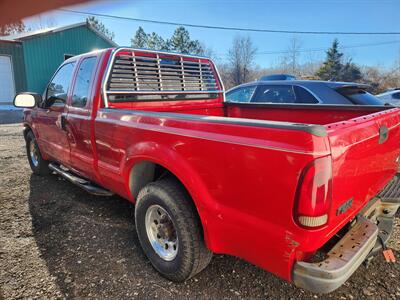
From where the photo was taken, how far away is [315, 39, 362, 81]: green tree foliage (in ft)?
139

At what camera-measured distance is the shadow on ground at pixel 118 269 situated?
243cm

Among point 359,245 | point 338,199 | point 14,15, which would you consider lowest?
point 359,245

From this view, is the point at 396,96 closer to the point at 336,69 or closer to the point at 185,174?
the point at 185,174

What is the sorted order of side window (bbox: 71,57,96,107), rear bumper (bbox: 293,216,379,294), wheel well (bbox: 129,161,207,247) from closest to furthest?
1. rear bumper (bbox: 293,216,379,294)
2. wheel well (bbox: 129,161,207,247)
3. side window (bbox: 71,57,96,107)

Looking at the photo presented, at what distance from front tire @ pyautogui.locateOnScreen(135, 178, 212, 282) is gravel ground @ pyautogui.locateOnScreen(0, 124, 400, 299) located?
18 centimetres

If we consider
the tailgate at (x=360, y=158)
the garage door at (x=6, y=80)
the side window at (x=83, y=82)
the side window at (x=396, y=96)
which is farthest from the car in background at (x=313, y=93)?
the garage door at (x=6, y=80)

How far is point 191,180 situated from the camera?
2.14 metres

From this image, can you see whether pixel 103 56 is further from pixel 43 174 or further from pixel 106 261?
pixel 43 174

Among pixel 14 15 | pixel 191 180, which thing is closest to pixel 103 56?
pixel 191 180

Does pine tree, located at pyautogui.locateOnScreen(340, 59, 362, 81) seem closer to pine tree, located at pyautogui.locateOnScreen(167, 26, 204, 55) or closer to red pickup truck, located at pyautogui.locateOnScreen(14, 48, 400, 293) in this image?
pine tree, located at pyautogui.locateOnScreen(167, 26, 204, 55)

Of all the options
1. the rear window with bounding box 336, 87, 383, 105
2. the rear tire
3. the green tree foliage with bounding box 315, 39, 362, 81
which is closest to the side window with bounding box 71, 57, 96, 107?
the rear tire

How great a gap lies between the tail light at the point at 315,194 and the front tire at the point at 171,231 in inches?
36.3

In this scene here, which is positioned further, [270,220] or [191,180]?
[191,180]

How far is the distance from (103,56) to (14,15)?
253 centimetres
